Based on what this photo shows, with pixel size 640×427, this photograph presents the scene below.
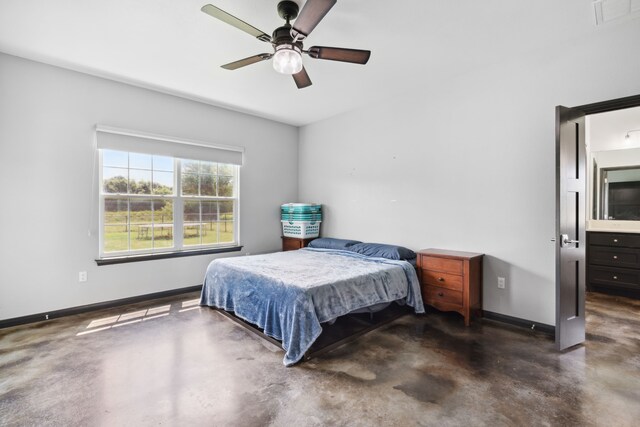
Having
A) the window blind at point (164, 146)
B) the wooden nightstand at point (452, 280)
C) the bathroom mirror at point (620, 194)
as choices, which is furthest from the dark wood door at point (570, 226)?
the window blind at point (164, 146)

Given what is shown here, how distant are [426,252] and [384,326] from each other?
96 centimetres

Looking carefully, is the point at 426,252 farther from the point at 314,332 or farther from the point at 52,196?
the point at 52,196

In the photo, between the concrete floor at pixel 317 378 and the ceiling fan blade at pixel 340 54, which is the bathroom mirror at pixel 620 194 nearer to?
the concrete floor at pixel 317 378

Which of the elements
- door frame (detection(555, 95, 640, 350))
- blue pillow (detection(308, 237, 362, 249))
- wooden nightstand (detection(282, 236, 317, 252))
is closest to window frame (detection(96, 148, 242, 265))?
wooden nightstand (detection(282, 236, 317, 252))

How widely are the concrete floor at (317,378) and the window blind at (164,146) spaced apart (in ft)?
6.68

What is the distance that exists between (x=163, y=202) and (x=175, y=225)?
0.35m

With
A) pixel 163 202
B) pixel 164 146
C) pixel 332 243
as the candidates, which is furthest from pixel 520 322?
pixel 164 146

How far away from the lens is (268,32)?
2.60m

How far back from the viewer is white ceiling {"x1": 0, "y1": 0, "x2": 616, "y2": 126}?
7.46 ft

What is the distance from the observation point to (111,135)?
3.52 meters

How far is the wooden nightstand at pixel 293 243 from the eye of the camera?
4.95 m

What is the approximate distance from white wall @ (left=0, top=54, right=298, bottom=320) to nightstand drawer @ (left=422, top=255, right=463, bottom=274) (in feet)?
10.6

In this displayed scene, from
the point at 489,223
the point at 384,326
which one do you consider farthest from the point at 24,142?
the point at 489,223

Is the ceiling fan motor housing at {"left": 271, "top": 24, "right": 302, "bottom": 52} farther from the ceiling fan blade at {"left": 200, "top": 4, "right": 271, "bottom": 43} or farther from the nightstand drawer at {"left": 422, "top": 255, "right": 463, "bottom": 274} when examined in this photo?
the nightstand drawer at {"left": 422, "top": 255, "right": 463, "bottom": 274}
